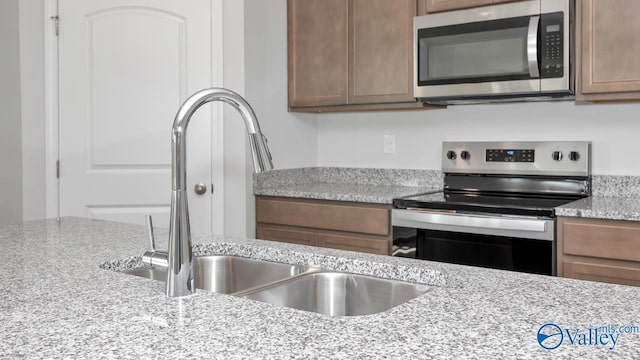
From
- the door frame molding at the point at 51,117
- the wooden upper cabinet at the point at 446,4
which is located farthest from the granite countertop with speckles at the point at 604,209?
the door frame molding at the point at 51,117

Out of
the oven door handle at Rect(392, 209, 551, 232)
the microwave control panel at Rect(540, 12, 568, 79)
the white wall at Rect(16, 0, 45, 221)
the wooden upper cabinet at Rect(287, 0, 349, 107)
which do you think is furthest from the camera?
the wooden upper cabinet at Rect(287, 0, 349, 107)

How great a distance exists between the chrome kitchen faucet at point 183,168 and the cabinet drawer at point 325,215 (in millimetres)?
1920

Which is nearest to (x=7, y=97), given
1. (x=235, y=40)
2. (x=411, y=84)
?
(x=235, y=40)

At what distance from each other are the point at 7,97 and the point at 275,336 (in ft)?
8.63

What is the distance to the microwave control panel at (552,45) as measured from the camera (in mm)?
2674

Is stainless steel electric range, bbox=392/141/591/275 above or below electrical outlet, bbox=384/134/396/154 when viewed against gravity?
below

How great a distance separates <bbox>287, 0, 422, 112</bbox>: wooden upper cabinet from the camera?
10.6ft

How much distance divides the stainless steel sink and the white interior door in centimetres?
194

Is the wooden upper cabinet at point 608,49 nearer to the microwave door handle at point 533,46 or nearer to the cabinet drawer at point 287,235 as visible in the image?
the microwave door handle at point 533,46

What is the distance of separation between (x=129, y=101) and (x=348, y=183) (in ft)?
4.58

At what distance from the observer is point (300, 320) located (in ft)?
3.23

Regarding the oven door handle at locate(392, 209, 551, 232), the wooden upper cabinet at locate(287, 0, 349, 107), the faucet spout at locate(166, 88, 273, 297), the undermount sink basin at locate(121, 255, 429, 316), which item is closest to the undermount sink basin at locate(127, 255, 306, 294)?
the undermount sink basin at locate(121, 255, 429, 316)

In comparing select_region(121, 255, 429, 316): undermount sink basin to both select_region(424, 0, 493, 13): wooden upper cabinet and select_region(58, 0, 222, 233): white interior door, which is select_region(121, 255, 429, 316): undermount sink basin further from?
select_region(424, 0, 493, 13): wooden upper cabinet

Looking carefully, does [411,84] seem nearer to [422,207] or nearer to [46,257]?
[422,207]
